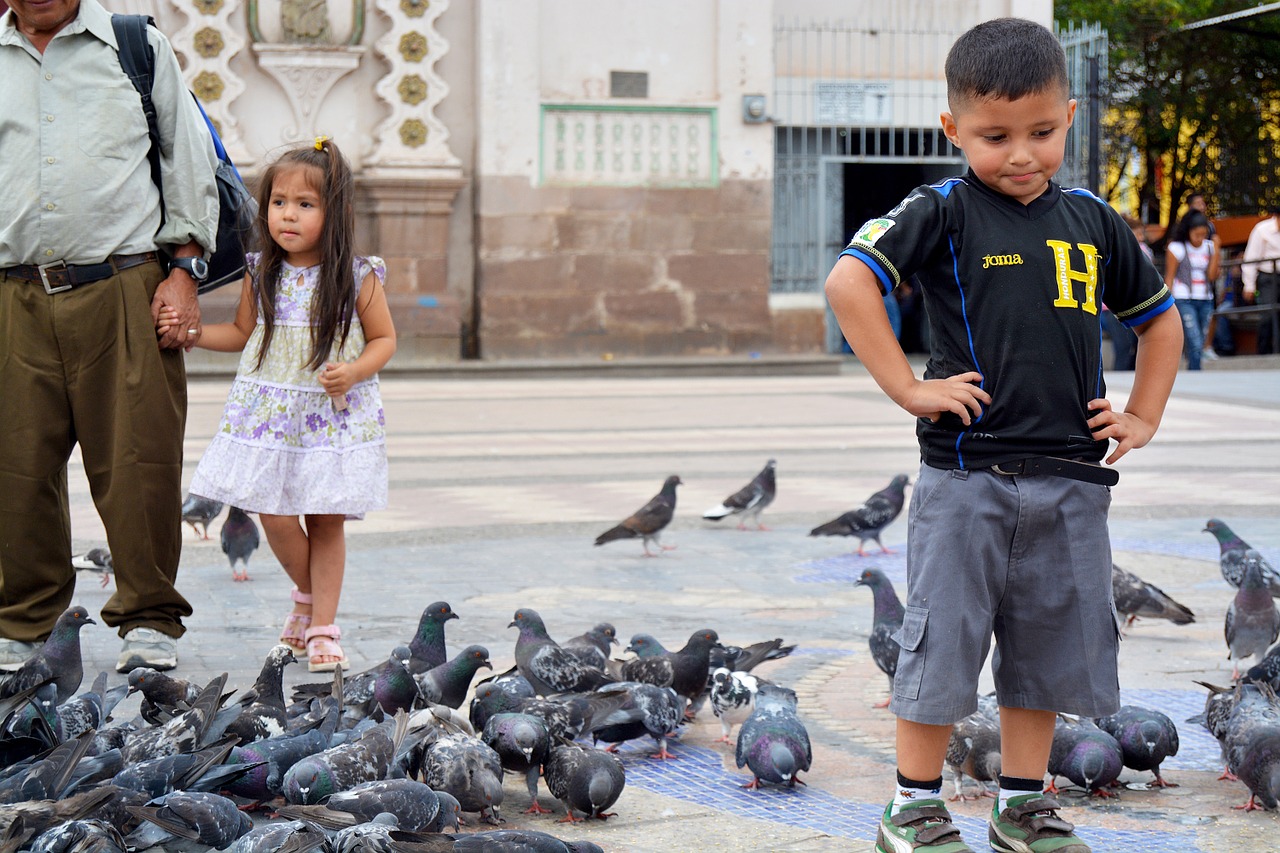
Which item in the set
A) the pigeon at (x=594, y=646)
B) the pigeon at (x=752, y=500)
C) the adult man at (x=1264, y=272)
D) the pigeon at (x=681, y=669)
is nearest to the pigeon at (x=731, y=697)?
the pigeon at (x=681, y=669)

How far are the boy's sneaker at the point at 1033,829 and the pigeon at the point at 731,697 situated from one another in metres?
1.03

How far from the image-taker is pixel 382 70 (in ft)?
60.3

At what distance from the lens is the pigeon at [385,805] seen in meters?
3.13

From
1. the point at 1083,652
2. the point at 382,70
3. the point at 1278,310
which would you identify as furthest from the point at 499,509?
the point at 1278,310

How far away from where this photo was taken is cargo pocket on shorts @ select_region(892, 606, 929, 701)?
10.2 feet

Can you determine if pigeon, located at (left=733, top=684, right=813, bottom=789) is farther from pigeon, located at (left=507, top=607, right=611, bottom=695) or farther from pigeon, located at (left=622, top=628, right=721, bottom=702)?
pigeon, located at (left=507, top=607, right=611, bottom=695)

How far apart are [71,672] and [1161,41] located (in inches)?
1143

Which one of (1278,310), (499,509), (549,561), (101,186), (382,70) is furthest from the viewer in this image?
(1278,310)

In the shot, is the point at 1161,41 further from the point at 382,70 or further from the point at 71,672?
the point at 71,672

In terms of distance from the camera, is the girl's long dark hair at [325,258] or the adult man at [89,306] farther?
the girl's long dark hair at [325,258]

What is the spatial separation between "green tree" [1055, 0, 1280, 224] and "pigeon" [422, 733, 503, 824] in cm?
2742

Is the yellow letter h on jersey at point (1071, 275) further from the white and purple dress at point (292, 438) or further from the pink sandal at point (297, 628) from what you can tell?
the pink sandal at point (297, 628)

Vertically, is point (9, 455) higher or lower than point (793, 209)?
lower

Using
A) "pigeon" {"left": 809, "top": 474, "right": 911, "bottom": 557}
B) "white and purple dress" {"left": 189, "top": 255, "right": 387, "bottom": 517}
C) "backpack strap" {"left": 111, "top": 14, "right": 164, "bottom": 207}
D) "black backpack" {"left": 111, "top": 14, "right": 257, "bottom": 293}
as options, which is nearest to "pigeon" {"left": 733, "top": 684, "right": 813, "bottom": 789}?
"white and purple dress" {"left": 189, "top": 255, "right": 387, "bottom": 517}
